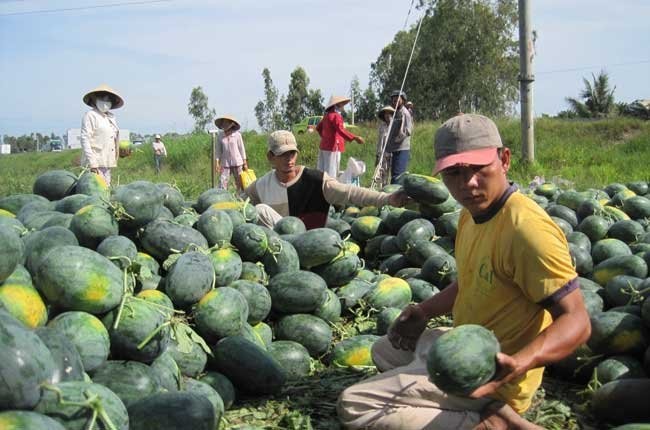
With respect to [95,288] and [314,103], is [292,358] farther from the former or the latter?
[314,103]

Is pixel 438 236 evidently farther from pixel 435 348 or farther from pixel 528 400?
pixel 435 348

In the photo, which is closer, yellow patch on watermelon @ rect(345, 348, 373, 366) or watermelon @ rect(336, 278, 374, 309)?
yellow patch on watermelon @ rect(345, 348, 373, 366)

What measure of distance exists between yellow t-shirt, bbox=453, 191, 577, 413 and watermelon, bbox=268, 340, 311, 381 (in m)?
1.23


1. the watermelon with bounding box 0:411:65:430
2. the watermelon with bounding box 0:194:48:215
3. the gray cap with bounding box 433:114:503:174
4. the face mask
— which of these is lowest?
the watermelon with bounding box 0:411:65:430

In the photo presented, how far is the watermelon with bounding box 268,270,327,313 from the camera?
12.9 feet

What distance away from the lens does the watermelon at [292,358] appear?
Answer: 12.1 feet

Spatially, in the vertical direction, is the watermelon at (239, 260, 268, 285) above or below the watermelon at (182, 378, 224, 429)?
above

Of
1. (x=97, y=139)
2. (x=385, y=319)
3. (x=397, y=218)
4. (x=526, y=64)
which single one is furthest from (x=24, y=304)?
(x=526, y=64)

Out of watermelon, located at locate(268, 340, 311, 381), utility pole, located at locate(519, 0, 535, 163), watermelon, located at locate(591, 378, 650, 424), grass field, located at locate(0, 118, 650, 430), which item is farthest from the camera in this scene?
utility pole, located at locate(519, 0, 535, 163)

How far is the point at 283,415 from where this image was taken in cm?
325

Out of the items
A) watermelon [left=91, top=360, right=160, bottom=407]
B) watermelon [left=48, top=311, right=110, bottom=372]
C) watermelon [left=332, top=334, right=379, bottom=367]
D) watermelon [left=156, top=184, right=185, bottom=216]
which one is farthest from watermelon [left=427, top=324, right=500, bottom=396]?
watermelon [left=156, top=184, right=185, bottom=216]

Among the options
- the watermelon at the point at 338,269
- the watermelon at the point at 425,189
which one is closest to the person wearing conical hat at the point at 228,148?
the watermelon at the point at 425,189

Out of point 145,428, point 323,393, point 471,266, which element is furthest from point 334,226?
point 145,428

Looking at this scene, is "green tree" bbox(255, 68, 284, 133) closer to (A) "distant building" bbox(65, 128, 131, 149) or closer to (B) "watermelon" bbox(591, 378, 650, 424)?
(A) "distant building" bbox(65, 128, 131, 149)
